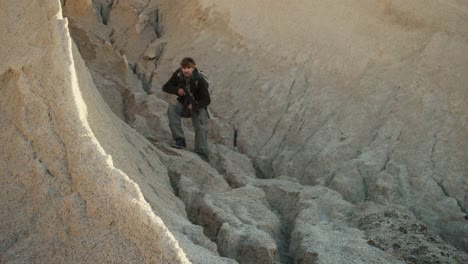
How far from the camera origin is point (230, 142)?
24.3ft

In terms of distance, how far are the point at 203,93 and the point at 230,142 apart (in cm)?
90

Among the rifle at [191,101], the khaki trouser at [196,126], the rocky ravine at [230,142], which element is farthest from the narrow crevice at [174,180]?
the rifle at [191,101]

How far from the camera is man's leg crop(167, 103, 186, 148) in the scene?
22.2 ft

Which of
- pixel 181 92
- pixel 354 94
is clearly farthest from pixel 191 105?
pixel 354 94

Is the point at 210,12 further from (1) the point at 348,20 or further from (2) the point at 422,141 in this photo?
(2) the point at 422,141

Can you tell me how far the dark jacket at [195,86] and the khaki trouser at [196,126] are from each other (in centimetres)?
10

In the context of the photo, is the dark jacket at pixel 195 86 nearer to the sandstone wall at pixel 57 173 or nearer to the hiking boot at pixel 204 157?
the hiking boot at pixel 204 157

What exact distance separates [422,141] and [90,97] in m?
3.30

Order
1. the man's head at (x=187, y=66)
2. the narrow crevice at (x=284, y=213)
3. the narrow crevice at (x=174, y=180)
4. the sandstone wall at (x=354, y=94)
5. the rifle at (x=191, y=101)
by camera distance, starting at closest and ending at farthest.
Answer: the narrow crevice at (x=284, y=213), the narrow crevice at (x=174, y=180), the sandstone wall at (x=354, y=94), the man's head at (x=187, y=66), the rifle at (x=191, y=101)

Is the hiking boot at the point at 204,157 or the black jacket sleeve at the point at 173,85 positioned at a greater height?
the black jacket sleeve at the point at 173,85

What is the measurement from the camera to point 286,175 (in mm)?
6738

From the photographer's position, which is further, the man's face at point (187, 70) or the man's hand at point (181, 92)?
the man's hand at point (181, 92)

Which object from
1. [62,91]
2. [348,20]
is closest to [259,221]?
[62,91]

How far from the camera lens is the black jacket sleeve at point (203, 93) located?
6.66 meters
